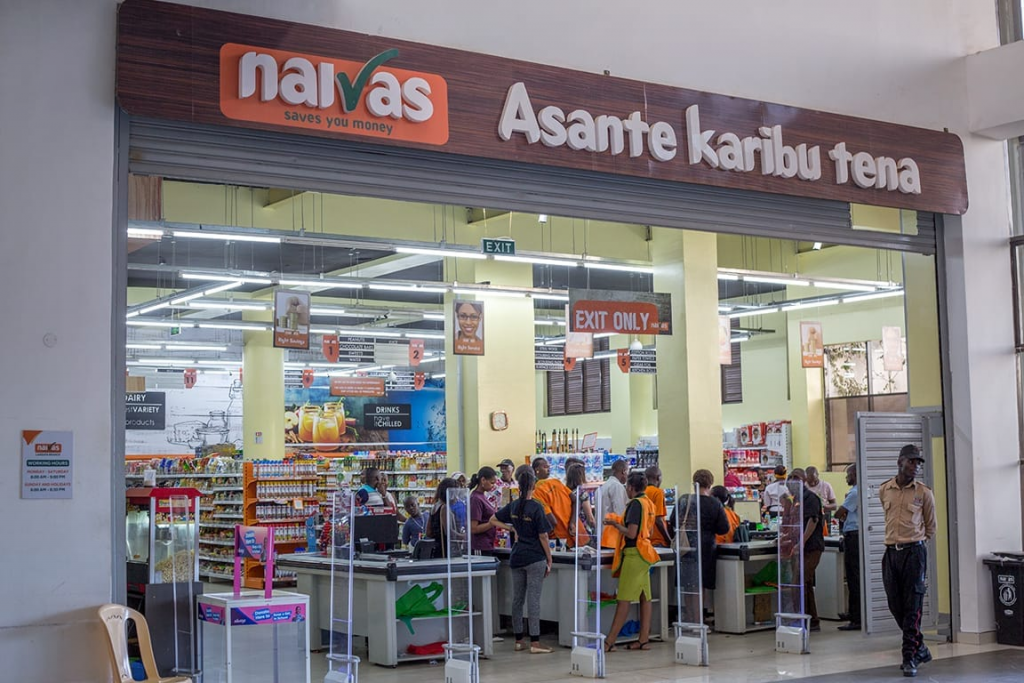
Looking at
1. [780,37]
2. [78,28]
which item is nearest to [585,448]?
[780,37]

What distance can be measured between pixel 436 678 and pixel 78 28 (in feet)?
17.2

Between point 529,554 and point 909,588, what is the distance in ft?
9.94

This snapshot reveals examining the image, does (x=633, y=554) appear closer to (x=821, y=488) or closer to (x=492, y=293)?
(x=821, y=488)

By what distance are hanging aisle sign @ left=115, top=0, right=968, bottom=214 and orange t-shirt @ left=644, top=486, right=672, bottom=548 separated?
328 cm

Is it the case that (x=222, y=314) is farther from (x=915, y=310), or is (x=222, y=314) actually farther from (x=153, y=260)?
(x=915, y=310)

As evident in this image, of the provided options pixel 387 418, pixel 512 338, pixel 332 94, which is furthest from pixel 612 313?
pixel 387 418

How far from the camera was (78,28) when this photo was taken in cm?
646

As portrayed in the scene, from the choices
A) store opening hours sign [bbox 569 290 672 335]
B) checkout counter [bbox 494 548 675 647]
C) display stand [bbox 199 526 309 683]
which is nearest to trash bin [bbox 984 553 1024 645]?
checkout counter [bbox 494 548 675 647]

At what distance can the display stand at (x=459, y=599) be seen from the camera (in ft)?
26.6

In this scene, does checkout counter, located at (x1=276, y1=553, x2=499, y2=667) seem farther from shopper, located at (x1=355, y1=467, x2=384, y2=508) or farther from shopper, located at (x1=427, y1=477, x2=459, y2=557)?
shopper, located at (x1=355, y1=467, x2=384, y2=508)

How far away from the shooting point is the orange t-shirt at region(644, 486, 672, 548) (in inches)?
429

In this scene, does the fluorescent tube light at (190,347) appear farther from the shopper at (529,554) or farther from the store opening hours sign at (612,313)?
the shopper at (529,554)

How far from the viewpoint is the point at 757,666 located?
9.05 m

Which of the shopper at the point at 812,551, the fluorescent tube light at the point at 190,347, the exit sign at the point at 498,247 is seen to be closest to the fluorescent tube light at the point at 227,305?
the fluorescent tube light at the point at 190,347
